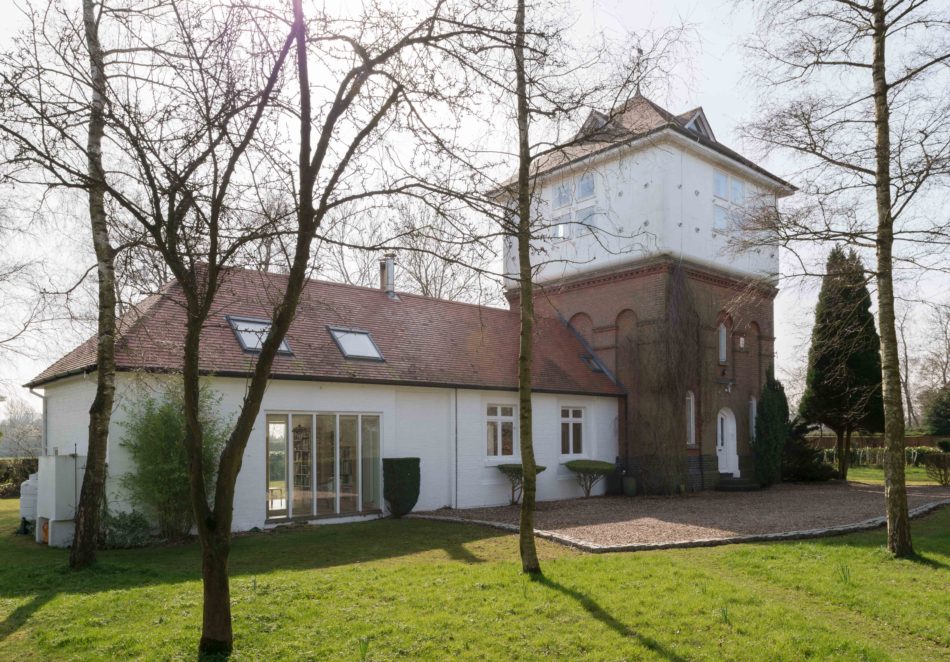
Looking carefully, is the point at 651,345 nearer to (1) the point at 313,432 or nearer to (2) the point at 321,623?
(1) the point at 313,432

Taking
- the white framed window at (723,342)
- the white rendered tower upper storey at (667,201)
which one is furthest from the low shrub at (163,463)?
the white framed window at (723,342)

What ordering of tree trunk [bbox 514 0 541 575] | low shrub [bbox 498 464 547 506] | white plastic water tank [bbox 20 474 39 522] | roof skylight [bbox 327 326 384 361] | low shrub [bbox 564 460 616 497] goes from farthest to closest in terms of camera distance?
low shrub [bbox 564 460 616 497] < low shrub [bbox 498 464 547 506] < roof skylight [bbox 327 326 384 361] < white plastic water tank [bbox 20 474 39 522] < tree trunk [bbox 514 0 541 575]

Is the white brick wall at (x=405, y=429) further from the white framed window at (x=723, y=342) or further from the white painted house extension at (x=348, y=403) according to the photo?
the white framed window at (x=723, y=342)

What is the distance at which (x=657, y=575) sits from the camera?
336 inches

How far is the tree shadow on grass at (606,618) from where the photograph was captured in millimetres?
6156

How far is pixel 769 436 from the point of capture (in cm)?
2288

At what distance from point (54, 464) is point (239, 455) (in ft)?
28.2

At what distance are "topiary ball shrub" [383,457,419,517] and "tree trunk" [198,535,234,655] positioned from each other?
31.1ft

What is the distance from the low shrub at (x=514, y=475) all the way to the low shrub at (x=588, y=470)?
79.7 inches

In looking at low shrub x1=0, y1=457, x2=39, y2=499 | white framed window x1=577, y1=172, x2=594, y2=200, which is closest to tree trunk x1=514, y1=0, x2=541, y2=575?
white framed window x1=577, y1=172, x2=594, y2=200

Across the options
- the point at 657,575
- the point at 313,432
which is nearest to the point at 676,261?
the point at 313,432

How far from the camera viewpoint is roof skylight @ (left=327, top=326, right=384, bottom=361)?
1630cm

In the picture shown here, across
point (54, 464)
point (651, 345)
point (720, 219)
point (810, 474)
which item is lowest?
point (810, 474)

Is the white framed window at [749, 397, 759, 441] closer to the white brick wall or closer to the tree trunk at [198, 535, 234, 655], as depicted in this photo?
the white brick wall
